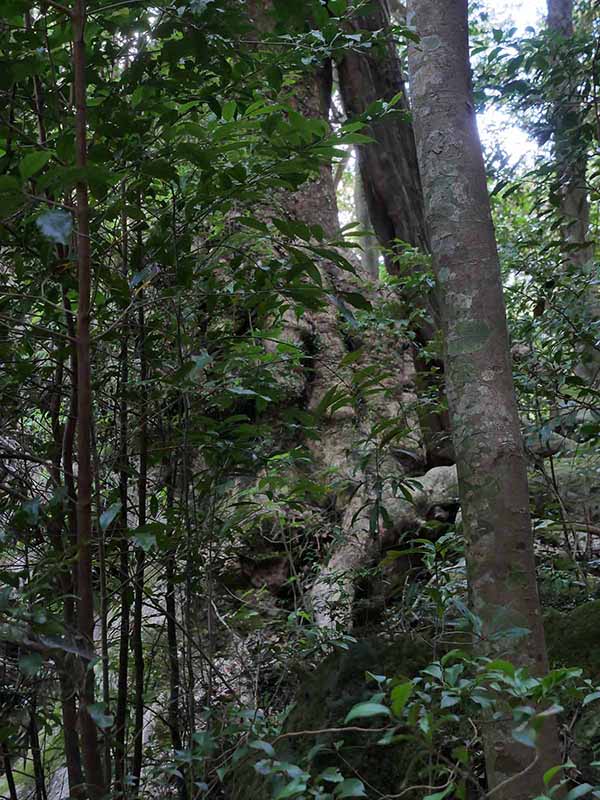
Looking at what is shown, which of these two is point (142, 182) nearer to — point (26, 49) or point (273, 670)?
point (26, 49)

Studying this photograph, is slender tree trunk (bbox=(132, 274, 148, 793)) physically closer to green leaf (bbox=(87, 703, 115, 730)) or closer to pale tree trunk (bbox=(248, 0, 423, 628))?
green leaf (bbox=(87, 703, 115, 730))

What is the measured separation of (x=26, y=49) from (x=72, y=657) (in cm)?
131

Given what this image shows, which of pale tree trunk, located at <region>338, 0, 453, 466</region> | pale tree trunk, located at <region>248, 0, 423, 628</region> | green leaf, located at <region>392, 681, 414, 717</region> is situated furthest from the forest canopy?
pale tree trunk, located at <region>338, 0, 453, 466</region>

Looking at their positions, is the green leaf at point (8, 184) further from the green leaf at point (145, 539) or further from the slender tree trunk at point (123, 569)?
the green leaf at point (145, 539)

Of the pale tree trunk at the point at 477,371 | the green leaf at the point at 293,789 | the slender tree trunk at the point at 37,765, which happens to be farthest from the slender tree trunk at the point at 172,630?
the green leaf at the point at 293,789

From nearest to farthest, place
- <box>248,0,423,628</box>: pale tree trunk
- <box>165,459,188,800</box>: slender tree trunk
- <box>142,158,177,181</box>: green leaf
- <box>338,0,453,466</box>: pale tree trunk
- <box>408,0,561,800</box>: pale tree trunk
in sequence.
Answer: <box>142,158,177,181</box>: green leaf < <box>408,0,561,800</box>: pale tree trunk < <box>165,459,188,800</box>: slender tree trunk < <box>248,0,423,628</box>: pale tree trunk < <box>338,0,453,466</box>: pale tree trunk

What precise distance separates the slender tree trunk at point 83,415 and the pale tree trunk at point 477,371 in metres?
0.84

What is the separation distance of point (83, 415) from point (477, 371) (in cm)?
100

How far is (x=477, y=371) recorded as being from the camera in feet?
6.41

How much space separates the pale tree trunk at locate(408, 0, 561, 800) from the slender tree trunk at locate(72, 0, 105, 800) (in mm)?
841

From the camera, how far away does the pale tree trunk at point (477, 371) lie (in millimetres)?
1746

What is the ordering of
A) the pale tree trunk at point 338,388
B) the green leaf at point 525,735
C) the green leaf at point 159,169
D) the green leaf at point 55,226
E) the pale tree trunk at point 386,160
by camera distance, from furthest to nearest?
the pale tree trunk at point 386,160 < the pale tree trunk at point 338,388 < the green leaf at point 159,169 < the green leaf at point 55,226 < the green leaf at point 525,735

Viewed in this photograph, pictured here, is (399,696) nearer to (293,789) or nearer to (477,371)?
(293,789)

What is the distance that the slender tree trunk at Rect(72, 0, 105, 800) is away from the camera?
151 cm
